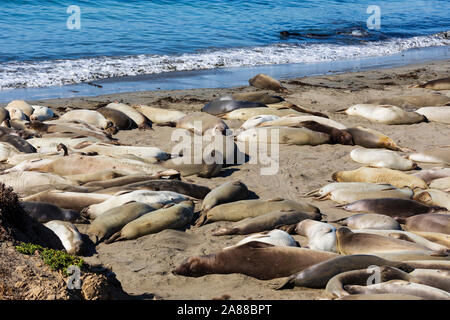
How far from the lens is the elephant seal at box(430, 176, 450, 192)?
605cm

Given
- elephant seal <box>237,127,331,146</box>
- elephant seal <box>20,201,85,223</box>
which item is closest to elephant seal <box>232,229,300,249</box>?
elephant seal <box>20,201,85,223</box>

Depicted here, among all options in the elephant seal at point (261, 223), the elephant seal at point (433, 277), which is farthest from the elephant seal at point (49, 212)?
the elephant seal at point (433, 277)

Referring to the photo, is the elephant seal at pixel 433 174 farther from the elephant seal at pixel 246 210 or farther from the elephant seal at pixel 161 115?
the elephant seal at pixel 161 115

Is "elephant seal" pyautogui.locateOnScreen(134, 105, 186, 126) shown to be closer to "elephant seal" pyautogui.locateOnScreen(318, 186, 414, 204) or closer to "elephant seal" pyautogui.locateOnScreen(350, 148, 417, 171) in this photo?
"elephant seal" pyautogui.locateOnScreen(350, 148, 417, 171)

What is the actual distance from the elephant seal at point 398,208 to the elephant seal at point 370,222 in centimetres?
28

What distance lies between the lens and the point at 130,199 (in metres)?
5.39

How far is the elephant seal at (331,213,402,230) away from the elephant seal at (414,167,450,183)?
4.89ft

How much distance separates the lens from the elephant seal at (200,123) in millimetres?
8484

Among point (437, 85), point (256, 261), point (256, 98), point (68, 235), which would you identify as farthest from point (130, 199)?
point (437, 85)

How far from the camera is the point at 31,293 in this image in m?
2.88

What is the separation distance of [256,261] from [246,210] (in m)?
1.34
